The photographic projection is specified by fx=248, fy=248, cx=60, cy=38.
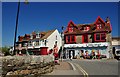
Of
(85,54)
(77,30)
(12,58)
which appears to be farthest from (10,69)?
(77,30)

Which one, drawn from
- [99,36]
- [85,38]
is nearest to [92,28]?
[85,38]

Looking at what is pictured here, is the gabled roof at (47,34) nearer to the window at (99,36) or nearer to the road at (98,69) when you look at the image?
the window at (99,36)

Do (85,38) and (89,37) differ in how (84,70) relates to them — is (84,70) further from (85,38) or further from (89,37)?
(85,38)

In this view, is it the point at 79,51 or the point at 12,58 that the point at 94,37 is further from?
the point at 12,58

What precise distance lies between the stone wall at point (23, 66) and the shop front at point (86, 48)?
1274 inches

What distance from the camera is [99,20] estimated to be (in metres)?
48.6

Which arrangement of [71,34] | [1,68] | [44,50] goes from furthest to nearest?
[44,50]
[71,34]
[1,68]

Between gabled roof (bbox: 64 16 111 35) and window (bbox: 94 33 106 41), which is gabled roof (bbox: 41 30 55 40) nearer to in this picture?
gabled roof (bbox: 64 16 111 35)

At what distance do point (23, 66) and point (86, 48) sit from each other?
37479mm

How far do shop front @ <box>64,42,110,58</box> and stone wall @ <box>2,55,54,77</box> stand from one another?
3236cm

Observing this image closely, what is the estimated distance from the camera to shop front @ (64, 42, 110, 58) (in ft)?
150

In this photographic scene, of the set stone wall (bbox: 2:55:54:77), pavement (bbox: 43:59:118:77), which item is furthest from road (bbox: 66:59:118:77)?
stone wall (bbox: 2:55:54:77)

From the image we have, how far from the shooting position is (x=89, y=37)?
4900 centimetres

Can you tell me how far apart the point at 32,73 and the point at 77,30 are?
3951 centimetres
